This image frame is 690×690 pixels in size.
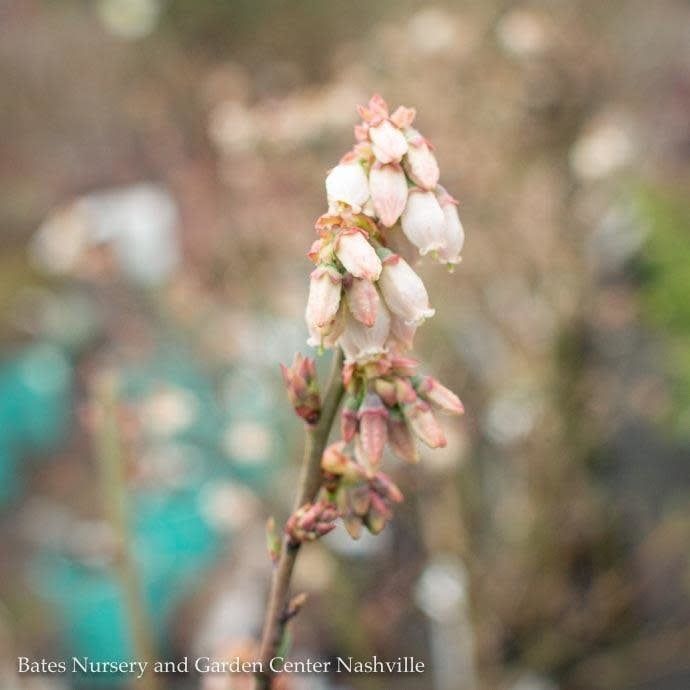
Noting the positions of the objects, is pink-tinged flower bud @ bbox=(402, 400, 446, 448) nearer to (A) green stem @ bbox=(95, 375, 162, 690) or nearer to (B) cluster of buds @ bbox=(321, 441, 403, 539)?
(B) cluster of buds @ bbox=(321, 441, 403, 539)

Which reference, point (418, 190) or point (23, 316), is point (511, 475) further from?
point (23, 316)

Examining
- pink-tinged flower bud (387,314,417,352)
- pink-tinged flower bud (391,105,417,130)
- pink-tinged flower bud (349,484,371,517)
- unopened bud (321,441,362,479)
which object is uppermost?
pink-tinged flower bud (391,105,417,130)

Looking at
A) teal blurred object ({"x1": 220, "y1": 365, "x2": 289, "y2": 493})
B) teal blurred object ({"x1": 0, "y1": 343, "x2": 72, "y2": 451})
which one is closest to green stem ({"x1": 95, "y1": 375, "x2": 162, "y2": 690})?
teal blurred object ({"x1": 220, "y1": 365, "x2": 289, "y2": 493})

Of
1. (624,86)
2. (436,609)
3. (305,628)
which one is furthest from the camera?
(624,86)

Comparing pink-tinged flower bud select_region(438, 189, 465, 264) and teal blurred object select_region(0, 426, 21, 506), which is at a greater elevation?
teal blurred object select_region(0, 426, 21, 506)

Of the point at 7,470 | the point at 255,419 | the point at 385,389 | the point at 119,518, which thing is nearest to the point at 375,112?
the point at 385,389

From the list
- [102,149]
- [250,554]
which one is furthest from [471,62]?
[102,149]
